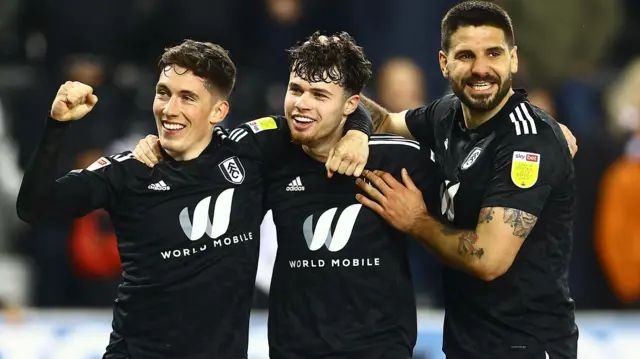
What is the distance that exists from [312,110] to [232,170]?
47cm

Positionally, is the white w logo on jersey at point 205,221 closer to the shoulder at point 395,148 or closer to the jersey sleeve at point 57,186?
the jersey sleeve at point 57,186

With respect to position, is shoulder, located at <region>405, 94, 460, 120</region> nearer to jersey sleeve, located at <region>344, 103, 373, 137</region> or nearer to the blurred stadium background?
jersey sleeve, located at <region>344, 103, 373, 137</region>

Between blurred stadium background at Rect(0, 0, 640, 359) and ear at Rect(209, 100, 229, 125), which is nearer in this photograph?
ear at Rect(209, 100, 229, 125)

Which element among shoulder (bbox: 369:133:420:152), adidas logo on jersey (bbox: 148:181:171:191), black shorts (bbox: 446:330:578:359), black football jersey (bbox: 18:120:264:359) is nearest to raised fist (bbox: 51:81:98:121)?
black football jersey (bbox: 18:120:264:359)

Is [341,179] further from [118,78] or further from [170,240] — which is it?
[118,78]

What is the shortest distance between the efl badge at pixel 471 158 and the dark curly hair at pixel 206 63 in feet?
3.89

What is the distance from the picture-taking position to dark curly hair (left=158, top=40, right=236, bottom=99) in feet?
17.8

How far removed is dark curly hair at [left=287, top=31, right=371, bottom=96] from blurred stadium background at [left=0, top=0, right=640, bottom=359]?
7.53 feet

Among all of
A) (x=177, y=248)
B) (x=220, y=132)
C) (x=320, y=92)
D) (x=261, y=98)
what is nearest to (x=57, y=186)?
(x=177, y=248)

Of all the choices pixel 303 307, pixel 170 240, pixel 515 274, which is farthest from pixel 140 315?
pixel 515 274

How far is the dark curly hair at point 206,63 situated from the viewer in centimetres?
541

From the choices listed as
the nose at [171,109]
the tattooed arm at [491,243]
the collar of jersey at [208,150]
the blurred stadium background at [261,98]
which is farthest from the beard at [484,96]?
the blurred stadium background at [261,98]

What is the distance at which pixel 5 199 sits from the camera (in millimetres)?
9227

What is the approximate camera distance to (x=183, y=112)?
17.5 feet
